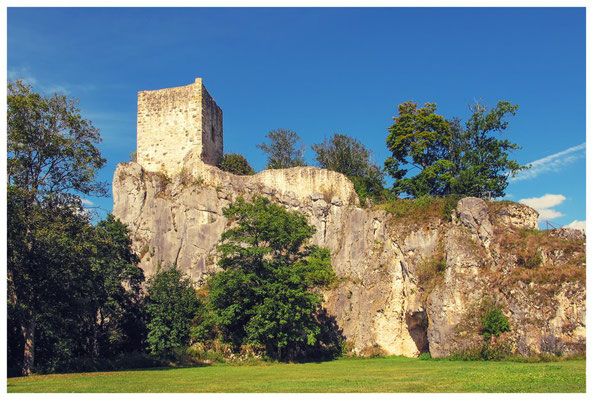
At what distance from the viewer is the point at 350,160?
4625 centimetres

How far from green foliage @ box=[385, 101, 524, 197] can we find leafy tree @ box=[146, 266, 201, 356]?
15.9 metres

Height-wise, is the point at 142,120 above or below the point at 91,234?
above

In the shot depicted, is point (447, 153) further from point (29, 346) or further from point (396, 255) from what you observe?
point (29, 346)

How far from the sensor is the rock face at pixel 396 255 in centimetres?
2791

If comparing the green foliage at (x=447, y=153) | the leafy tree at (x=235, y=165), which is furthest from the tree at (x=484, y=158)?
the leafy tree at (x=235, y=165)

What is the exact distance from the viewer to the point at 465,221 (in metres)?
32.3

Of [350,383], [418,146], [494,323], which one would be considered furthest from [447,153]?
[350,383]

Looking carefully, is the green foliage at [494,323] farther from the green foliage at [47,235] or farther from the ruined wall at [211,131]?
the ruined wall at [211,131]

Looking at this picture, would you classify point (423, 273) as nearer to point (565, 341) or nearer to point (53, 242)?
point (565, 341)

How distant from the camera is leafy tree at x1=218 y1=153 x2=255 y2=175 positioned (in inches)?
1745

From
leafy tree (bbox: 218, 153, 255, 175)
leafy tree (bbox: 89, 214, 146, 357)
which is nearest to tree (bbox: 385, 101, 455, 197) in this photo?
leafy tree (bbox: 218, 153, 255, 175)
